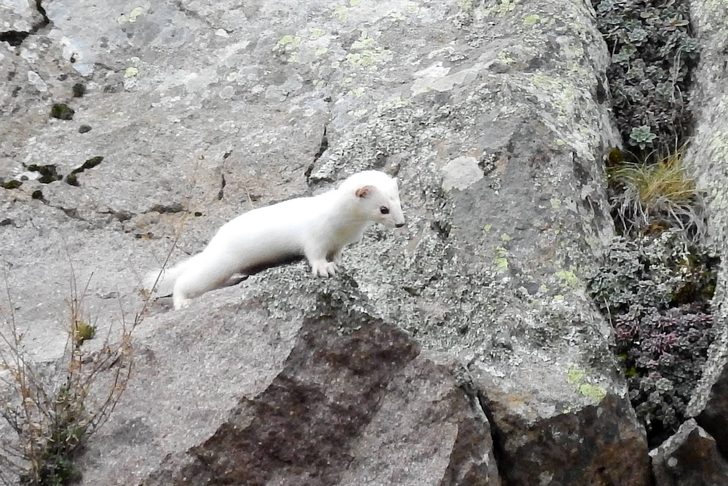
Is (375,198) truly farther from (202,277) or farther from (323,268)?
(202,277)

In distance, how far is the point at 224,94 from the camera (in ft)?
22.3

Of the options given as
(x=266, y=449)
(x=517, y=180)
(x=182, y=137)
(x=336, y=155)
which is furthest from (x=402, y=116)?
(x=266, y=449)

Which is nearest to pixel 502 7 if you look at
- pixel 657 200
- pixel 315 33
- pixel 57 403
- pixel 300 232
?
pixel 315 33

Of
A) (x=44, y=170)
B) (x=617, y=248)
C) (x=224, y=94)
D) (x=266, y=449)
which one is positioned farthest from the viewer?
(x=224, y=94)

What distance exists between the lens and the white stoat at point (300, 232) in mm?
4746

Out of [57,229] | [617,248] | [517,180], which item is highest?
[57,229]

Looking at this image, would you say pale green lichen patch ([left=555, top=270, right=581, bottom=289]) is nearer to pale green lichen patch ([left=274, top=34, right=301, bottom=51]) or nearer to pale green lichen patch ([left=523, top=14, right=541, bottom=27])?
pale green lichen patch ([left=523, top=14, right=541, bottom=27])

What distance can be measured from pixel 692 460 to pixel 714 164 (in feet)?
6.58

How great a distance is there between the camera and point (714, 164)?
5.89m

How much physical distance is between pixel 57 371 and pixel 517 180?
8.54ft

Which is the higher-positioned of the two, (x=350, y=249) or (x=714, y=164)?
(x=350, y=249)

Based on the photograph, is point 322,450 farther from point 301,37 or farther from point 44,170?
point 301,37

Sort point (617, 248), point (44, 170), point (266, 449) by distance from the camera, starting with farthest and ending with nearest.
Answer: point (44, 170) < point (617, 248) < point (266, 449)

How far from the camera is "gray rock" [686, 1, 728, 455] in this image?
15.4 ft
